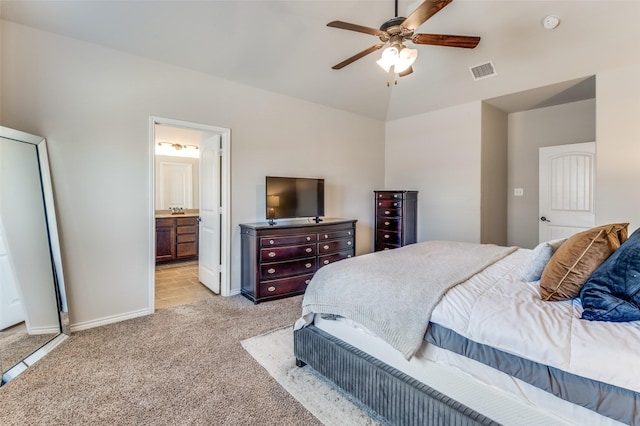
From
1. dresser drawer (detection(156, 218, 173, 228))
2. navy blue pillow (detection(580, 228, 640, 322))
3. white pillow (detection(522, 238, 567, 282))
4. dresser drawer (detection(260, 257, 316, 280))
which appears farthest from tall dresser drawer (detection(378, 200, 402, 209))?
dresser drawer (detection(156, 218, 173, 228))

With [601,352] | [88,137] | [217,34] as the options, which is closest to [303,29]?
[217,34]

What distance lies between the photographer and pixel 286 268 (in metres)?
3.68

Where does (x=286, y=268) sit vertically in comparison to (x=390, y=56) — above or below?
below

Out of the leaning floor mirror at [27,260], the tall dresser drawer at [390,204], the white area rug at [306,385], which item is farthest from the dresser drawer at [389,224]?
the leaning floor mirror at [27,260]

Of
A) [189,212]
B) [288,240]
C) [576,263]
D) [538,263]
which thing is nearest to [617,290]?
[576,263]

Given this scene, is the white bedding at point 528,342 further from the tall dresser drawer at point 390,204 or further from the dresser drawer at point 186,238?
the dresser drawer at point 186,238

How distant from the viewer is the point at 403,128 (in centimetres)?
548

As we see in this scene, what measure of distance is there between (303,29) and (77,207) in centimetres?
294

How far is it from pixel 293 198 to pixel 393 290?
2.60 metres

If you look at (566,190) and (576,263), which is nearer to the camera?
(576,263)

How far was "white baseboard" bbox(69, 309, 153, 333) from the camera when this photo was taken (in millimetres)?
2820

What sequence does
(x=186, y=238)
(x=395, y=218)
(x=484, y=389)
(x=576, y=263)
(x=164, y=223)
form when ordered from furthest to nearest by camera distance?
(x=186, y=238) → (x=164, y=223) → (x=395, y=218) → (x=576, y=263) → (x=484, y=389)

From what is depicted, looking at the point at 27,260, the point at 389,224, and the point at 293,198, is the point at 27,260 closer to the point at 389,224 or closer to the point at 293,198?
the point at 293,198

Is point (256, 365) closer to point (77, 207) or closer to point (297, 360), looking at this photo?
point (297, 360)
